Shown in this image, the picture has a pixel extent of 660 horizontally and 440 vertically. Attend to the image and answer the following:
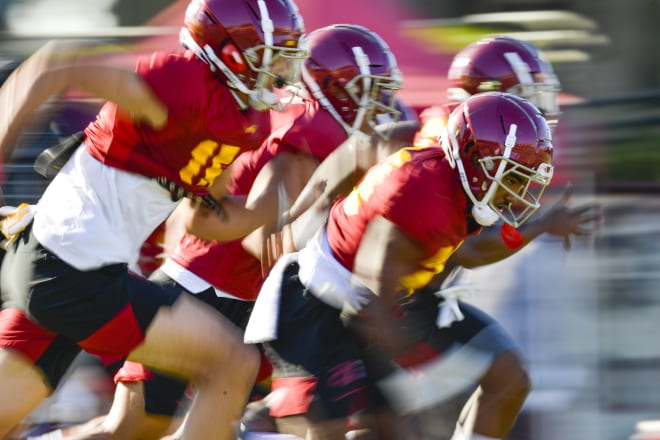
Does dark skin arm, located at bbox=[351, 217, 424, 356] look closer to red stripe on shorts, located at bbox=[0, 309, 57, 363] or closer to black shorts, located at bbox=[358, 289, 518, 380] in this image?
black shorts, located at bbox=[358, 289, 518, 380]

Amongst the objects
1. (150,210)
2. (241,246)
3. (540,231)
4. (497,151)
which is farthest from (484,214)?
(241,246)

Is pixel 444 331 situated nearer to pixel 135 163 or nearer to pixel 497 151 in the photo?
pixel 497 151

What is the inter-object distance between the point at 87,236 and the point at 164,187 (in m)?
0.29

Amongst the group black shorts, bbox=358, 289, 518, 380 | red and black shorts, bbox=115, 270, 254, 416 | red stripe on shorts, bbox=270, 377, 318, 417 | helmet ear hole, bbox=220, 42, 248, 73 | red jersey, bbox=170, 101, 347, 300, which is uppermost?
helmet ear hole, bbox=220, 42, 248, 73

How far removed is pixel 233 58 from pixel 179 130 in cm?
31

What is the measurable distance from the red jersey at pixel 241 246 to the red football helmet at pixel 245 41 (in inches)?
27.7

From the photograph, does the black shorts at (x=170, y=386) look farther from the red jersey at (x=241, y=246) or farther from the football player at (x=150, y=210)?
the football player at (x=150, y=210)

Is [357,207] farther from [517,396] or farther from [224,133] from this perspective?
[517,396]

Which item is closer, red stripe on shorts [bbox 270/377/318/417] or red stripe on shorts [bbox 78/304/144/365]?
red stripe on shorts [bbox 78/304/144/365]

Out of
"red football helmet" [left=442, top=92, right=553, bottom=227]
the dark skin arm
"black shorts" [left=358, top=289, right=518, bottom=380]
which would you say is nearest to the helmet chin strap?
"red football helmet" [left=442, top=92, right=553, bottom=227]

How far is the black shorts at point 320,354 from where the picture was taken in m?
3.90

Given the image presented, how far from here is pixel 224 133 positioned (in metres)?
3.71

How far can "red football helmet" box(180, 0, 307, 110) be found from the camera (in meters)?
3.78

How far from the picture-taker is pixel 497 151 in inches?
151
